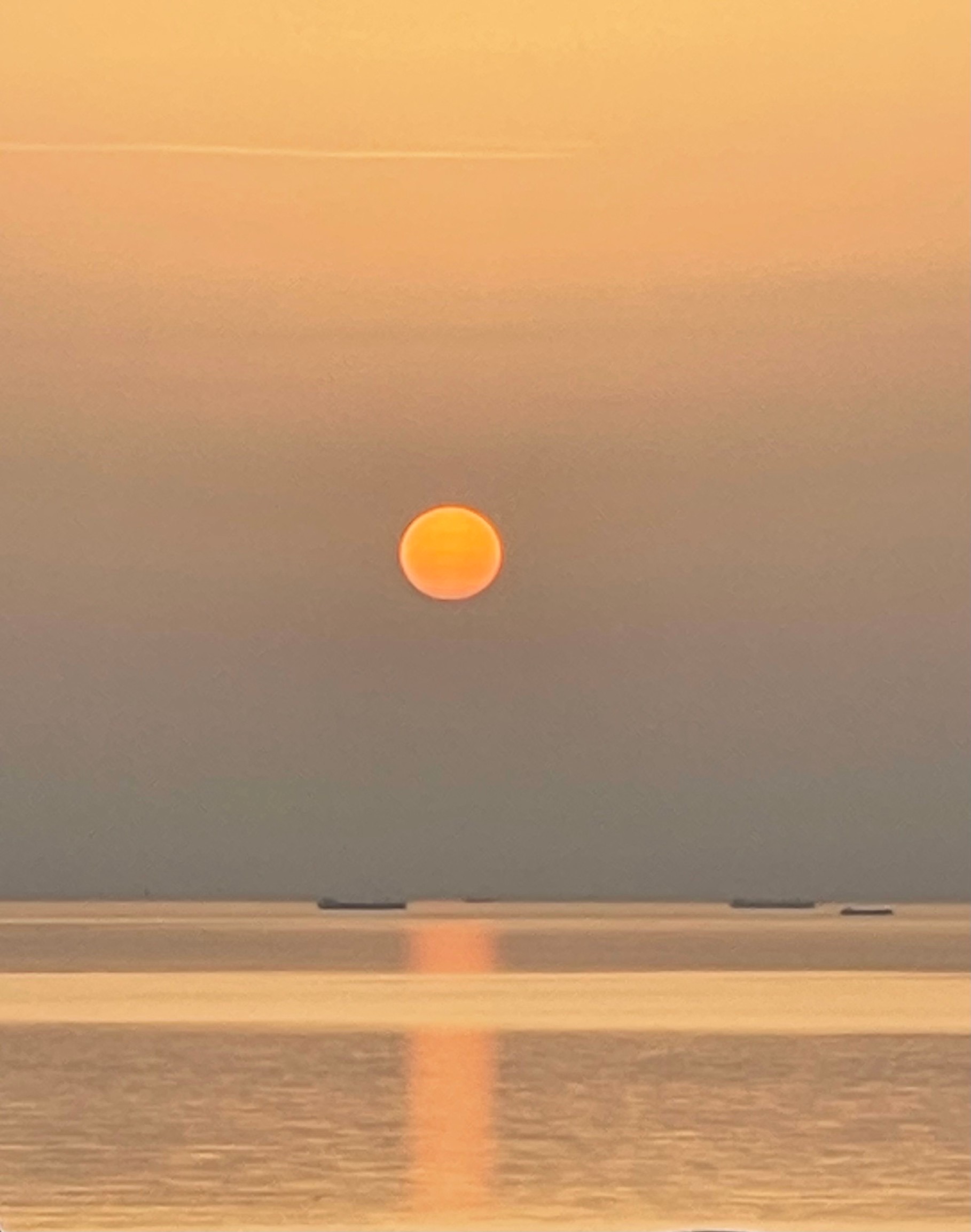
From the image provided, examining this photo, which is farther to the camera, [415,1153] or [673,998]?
[673,998]

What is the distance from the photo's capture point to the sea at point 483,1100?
12719mm

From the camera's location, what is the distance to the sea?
→ 12.7m

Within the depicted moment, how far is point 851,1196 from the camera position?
13.0m

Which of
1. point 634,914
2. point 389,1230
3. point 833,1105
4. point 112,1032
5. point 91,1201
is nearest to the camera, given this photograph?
point 389,1230

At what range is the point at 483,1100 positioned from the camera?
17875 mm

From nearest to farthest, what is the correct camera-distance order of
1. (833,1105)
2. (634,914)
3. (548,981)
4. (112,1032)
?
(833,1105)
(112,1032)
(548,981)
(634,914)

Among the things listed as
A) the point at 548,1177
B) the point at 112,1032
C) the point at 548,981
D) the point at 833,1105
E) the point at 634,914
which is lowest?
the point at 548,1177

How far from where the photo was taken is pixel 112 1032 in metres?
24.5

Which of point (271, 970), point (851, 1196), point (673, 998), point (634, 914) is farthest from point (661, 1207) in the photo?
point (634, 914)

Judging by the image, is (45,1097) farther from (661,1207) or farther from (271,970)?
(271,970)

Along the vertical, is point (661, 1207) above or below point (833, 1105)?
below

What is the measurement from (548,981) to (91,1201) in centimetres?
2285

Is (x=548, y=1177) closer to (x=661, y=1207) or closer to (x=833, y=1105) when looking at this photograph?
(x=661, y=1207)

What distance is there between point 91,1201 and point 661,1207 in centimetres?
203
